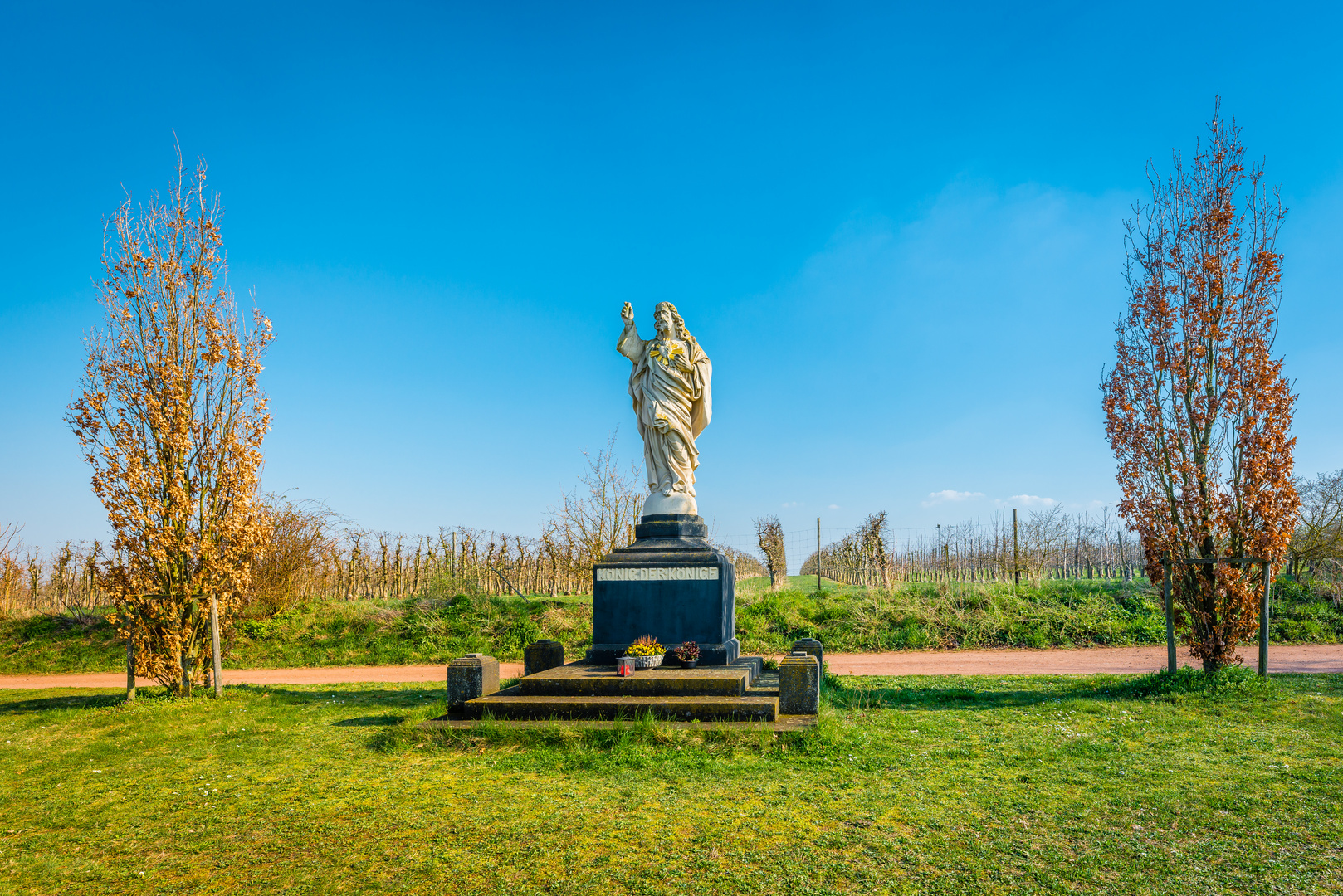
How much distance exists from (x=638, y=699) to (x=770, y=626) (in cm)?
1115

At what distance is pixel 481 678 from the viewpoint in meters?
8.20

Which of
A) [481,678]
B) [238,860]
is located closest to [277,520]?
[481,678]

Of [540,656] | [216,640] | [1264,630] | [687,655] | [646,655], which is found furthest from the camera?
[216,640]

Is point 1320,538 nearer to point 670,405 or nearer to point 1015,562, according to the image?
point 1015,562

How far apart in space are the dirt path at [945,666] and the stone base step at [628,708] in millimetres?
6119

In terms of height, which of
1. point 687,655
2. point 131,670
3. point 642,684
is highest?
point 687,655

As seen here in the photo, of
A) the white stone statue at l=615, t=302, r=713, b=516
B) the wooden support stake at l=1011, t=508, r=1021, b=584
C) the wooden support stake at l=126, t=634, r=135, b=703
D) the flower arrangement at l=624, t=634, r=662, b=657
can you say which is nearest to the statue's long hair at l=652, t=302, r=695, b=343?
the white stone statue at l=615, t=302, r=713, b=516

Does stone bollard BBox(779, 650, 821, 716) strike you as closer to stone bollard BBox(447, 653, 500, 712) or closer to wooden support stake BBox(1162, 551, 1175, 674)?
stone bollard BBox(447, 653, 500, 712)

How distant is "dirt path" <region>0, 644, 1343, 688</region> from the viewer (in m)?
13.6

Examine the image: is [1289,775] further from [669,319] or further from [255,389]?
[255,389]

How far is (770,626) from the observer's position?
18.5 meters

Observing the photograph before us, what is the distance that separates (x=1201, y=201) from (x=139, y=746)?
14202 mm

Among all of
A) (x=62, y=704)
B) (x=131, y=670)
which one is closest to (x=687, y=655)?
(x=131, y=670)

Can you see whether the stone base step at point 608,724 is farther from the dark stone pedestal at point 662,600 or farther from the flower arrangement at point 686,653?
the dark stone pedestal at point 662,600
